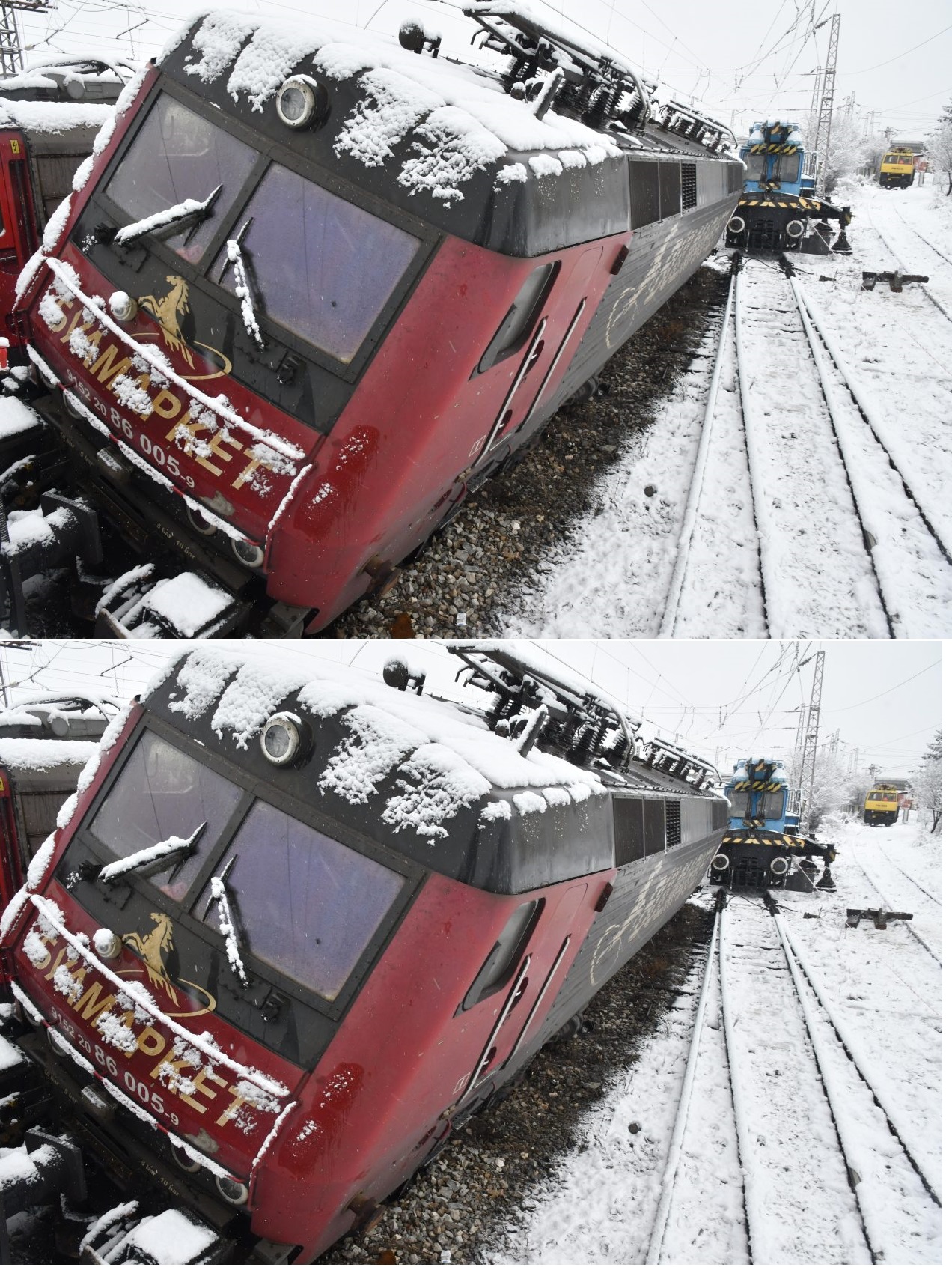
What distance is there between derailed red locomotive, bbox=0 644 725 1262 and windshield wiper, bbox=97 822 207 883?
1cm

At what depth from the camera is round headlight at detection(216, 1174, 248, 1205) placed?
421 cm

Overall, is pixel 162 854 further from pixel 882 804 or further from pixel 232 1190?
pixel 882 804

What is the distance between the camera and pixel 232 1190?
425 centimetres

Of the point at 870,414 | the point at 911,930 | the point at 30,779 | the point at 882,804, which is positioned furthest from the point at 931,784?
the point at 30,779

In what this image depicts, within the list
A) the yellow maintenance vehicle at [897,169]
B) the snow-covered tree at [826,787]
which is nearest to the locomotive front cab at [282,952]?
the yellow maintenance vehicle at [897,169]

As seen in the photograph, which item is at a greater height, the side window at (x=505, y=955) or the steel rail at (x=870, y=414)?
the steel rail at (x=870, y=414)

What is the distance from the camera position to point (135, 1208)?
4520 millimetres

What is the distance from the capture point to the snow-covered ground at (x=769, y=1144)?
20.3ft

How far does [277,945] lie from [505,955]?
36.5 inches

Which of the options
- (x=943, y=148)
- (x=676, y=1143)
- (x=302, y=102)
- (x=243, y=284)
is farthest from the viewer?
(x=943, y=148)

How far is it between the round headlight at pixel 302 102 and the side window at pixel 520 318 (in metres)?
1.19

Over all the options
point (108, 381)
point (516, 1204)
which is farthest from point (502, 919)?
point (108, 381)

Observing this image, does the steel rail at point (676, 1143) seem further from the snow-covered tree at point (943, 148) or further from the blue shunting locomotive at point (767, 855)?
the snow-covered tree at point (943, 148)

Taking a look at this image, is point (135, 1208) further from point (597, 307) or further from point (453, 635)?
point (597, 307)
